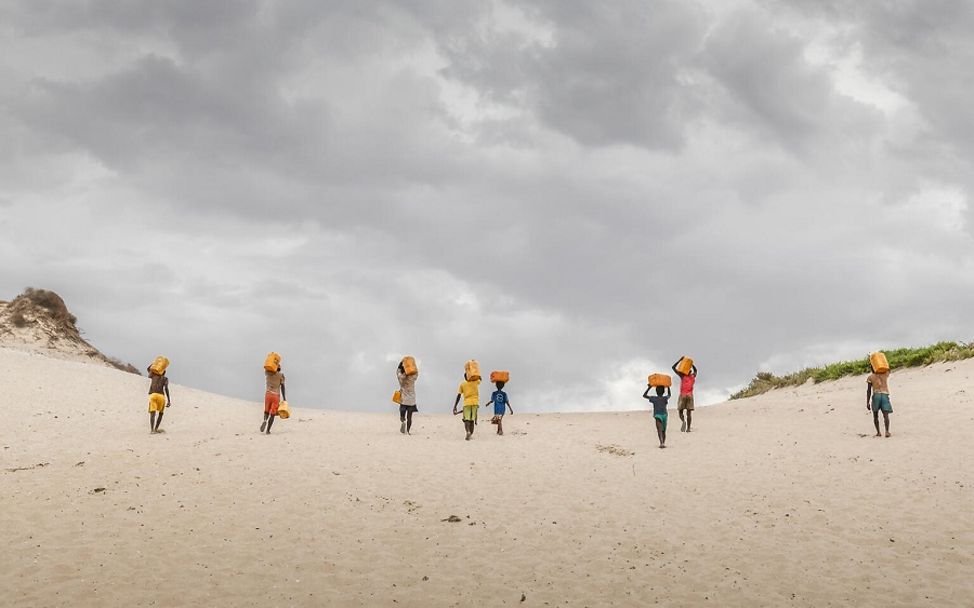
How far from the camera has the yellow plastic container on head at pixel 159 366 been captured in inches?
→ 1059

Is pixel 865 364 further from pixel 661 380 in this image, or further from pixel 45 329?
pixel 45 329

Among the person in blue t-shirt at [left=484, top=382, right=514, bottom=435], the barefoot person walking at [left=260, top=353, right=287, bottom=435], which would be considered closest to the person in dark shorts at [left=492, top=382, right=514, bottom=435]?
the person in blue t-shirt at [left=484, top=382, right=514, bottom=435]

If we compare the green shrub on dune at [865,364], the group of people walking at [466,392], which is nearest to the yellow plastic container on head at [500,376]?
the group of people walking at [466,392]

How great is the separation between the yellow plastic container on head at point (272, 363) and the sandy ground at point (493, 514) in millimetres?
2314

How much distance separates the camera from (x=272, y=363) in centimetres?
2684

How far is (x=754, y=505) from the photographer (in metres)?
18.0

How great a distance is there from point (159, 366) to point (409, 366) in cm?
852

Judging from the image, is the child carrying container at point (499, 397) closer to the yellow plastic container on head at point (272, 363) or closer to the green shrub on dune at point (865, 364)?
the yellow plastic container on head at point (272, 363)

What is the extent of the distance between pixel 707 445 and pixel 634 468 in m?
4.83

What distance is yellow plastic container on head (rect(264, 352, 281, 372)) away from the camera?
88.1ft

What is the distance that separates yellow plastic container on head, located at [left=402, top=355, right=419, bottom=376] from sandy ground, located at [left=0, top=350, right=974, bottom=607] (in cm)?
231

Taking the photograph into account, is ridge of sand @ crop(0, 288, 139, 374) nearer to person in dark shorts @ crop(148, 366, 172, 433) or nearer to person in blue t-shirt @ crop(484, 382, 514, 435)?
person in dark shorts @ crop(148, 366, 172, 433)

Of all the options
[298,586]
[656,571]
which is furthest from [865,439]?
[298,586]

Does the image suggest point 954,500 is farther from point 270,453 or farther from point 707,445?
point 270,453
